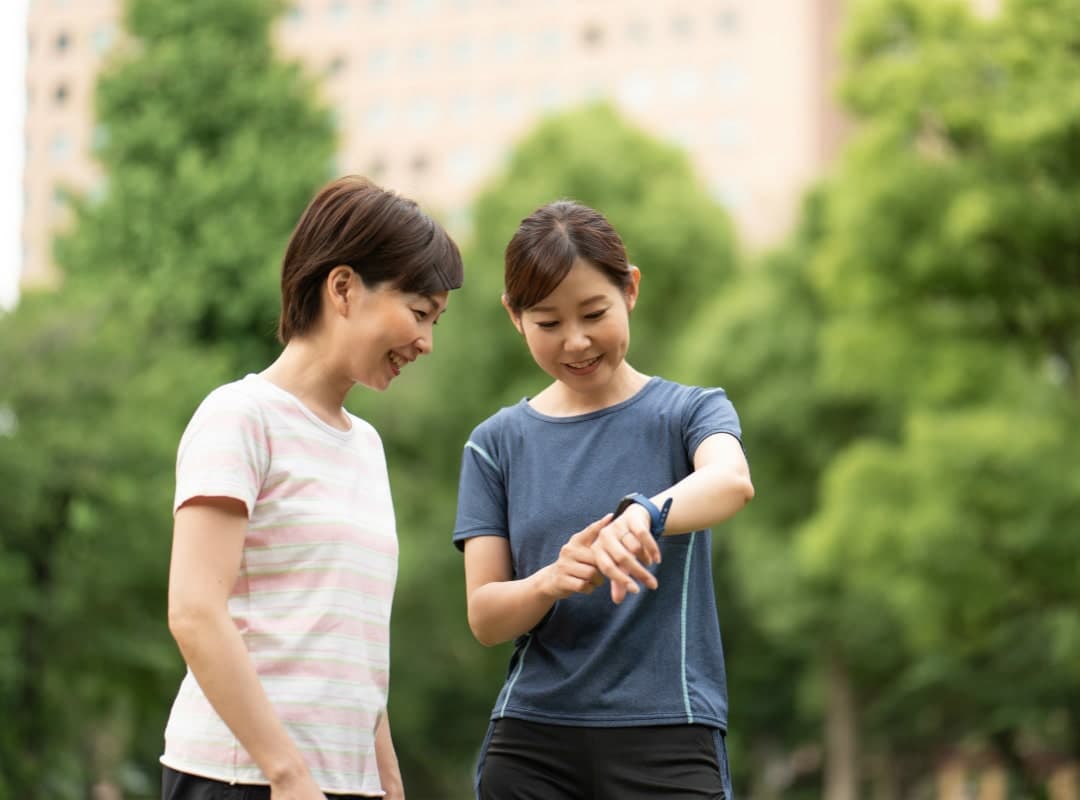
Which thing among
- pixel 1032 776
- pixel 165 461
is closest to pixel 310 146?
pixel 165 461

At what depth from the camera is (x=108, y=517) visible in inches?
628

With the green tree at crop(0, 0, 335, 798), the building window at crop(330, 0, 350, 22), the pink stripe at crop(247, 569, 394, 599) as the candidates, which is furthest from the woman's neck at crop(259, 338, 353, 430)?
the building window at crop(330, 0, 350, 22)

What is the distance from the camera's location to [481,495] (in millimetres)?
3252

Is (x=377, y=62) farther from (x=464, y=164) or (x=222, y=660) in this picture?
(x=222, y=660)

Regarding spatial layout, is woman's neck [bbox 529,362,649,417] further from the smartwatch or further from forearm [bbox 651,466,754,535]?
the smartwatch

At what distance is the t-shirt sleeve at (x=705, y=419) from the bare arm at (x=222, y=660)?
3.01ft

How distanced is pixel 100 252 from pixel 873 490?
33.2 ft

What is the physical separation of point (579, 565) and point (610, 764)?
46 cm

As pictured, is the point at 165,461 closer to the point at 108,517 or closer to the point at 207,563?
the point at 108,517

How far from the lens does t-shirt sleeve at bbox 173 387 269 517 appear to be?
2.64 m

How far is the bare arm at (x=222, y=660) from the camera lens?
255 centimetres

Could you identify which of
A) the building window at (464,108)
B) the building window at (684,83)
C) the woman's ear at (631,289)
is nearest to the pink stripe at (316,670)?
the woman's ear at (631,289)

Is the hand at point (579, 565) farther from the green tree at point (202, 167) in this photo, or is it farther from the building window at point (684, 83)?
the building window at point (684, 83)

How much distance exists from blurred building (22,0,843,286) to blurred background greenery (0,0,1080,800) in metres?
35.0
